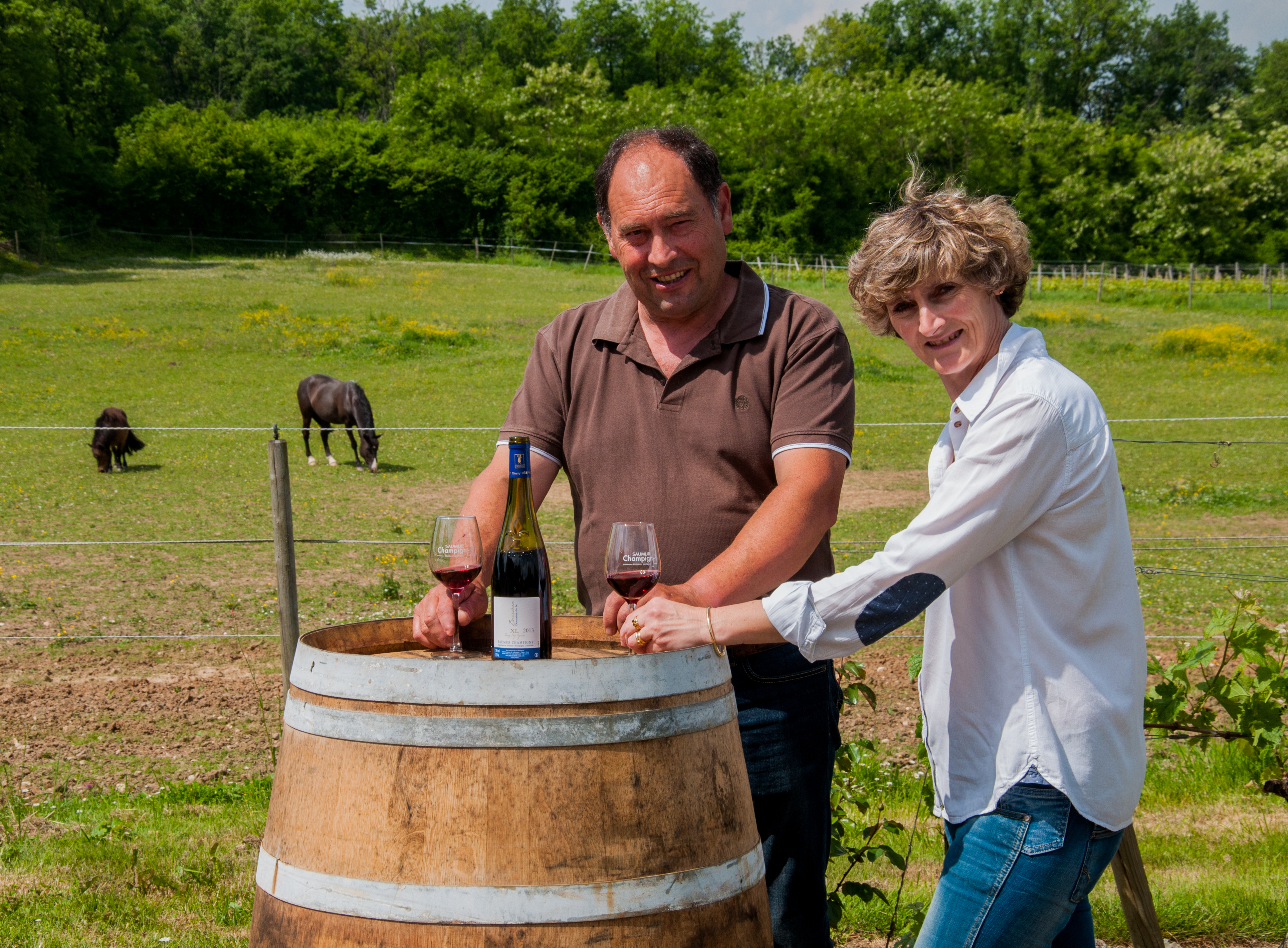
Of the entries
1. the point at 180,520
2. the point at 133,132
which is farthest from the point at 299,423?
the point at 133,132

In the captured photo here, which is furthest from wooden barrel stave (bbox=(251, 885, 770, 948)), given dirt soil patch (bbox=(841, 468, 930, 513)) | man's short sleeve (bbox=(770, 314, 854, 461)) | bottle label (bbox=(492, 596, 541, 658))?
dirt soil patch (bbox=(841, 468, 930, 513))

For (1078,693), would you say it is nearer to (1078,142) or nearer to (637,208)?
(637,208)

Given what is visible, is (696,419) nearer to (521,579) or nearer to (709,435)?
(709,435)

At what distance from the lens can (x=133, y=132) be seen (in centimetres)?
5612

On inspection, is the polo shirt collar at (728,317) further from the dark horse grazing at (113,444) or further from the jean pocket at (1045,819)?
the dark horse grazing at (113,444)

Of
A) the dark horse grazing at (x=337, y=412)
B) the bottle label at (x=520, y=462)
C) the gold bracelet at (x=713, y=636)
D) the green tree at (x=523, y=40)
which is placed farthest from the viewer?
the green tree at (x=523, y=40)

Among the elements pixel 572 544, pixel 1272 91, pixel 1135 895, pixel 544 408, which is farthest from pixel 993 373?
pixel 1272 91

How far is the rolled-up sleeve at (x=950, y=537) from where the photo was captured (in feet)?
5.89

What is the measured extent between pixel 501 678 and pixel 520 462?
64 centimetres

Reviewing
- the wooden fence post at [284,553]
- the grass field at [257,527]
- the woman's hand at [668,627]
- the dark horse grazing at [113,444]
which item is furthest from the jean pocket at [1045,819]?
the dark horse grazing at [113,444]

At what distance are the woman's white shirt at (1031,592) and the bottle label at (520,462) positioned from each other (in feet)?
2.04

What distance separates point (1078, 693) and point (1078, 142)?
223 feet

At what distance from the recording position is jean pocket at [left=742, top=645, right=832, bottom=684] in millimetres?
2475

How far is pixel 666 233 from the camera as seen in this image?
258cm
